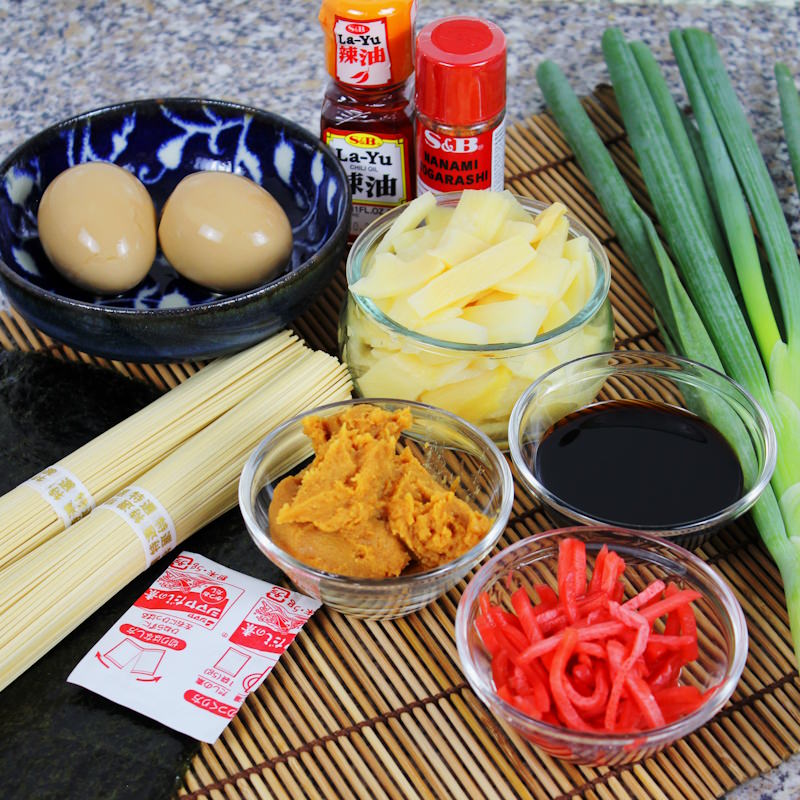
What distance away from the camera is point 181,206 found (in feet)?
4.82

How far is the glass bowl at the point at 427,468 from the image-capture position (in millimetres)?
1140

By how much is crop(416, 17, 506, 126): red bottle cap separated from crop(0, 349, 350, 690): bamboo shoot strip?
360mm

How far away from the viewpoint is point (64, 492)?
4.28 ft

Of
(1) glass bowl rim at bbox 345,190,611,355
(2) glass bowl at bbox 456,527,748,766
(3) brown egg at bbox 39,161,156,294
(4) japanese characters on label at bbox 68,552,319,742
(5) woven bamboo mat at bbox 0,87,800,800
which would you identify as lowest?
(5) woven bamboo mat at bbox 0,87,800,800

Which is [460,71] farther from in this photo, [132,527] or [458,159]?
[132,527]

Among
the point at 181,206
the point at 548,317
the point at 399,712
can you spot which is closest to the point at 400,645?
the point at 399,712

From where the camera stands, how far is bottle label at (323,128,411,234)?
1572 millimetres

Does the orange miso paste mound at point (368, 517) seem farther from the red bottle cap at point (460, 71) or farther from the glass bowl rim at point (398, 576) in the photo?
the red bottle cap at point (460, 71)

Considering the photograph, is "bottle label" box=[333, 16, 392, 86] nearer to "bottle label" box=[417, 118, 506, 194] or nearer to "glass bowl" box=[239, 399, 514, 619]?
"bottle label" box=[417, 118, 506, 194]

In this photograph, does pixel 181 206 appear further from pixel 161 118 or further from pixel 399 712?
pixel 399 712

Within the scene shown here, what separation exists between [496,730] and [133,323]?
2.08 feet

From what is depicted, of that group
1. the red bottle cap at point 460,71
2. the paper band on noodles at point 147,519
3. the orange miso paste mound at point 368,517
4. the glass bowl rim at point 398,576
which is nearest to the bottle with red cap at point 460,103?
the red bottle cap at point 460,71

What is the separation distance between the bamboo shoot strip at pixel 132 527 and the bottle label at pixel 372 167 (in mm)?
309

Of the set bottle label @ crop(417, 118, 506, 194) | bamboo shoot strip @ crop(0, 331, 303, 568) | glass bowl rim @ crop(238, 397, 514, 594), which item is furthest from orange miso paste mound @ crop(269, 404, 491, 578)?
bottle label @ crop(417, 118, 506, 194)
